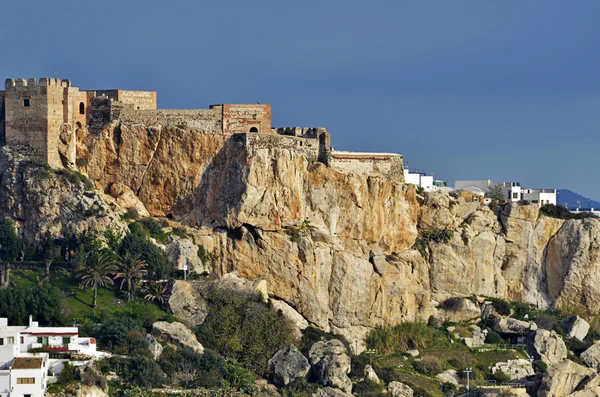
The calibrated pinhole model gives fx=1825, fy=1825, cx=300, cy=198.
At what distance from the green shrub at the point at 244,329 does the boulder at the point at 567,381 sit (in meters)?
14.4

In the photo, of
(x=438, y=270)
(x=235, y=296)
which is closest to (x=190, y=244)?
(x=235, y=296)

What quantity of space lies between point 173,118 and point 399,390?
19.8 m

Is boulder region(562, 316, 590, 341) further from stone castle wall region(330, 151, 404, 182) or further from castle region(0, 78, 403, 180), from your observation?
castle region(0, 78, 403, 180)

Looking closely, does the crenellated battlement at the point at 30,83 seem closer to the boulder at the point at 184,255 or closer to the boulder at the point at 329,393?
the boulder at the point at 184,255

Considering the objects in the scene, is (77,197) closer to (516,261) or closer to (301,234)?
(301,234)

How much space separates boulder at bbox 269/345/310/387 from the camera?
93512 millimetres

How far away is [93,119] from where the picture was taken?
335ft

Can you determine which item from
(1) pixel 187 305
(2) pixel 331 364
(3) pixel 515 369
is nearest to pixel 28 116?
(1) pixel 187 305

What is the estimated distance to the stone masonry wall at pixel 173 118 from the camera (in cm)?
10200

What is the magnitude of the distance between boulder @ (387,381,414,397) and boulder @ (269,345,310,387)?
549 centimetres

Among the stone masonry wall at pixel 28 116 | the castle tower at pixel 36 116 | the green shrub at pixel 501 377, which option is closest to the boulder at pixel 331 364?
the green shrub at pixel 501 377

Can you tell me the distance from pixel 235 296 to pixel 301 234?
6447 millimetres

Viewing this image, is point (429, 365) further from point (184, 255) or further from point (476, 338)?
point (184, 255)

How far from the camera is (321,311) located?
102 m
